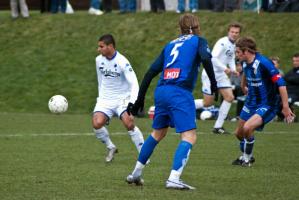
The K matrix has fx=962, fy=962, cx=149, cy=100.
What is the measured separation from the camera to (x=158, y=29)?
28281mm

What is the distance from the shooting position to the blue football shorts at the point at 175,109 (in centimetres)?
1028

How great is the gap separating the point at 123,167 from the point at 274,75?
7.55 feet

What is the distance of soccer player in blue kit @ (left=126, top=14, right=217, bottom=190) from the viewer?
403 inches

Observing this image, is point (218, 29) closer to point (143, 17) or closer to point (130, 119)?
point (143, 17)

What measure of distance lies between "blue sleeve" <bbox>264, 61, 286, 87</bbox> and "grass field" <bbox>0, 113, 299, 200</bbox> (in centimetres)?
112

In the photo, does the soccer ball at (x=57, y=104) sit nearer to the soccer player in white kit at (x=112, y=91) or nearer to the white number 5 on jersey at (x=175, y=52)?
the soccer player in white kit at (x=112, y=91)

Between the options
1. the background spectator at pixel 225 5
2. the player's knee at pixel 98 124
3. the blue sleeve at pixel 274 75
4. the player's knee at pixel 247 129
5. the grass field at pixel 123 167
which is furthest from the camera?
the background spectator at pixel 225 5

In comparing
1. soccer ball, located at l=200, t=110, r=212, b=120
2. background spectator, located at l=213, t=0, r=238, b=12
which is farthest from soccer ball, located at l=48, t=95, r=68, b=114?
background spectator, located at l=213, t=0, r=238, b=12

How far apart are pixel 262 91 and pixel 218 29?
14848 mm

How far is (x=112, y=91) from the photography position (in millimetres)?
13680

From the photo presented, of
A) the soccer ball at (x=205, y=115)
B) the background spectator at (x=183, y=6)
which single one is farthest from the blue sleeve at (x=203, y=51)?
the background spectator at (x=183, y=6)

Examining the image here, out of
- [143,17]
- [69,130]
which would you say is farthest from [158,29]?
[69,130]

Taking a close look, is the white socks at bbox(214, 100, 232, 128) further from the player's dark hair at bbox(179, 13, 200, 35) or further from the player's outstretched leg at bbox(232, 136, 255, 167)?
the player's dark hair at bbox(179, 13, 200, 35)

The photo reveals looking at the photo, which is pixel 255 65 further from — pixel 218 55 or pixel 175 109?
pixel 218 55
